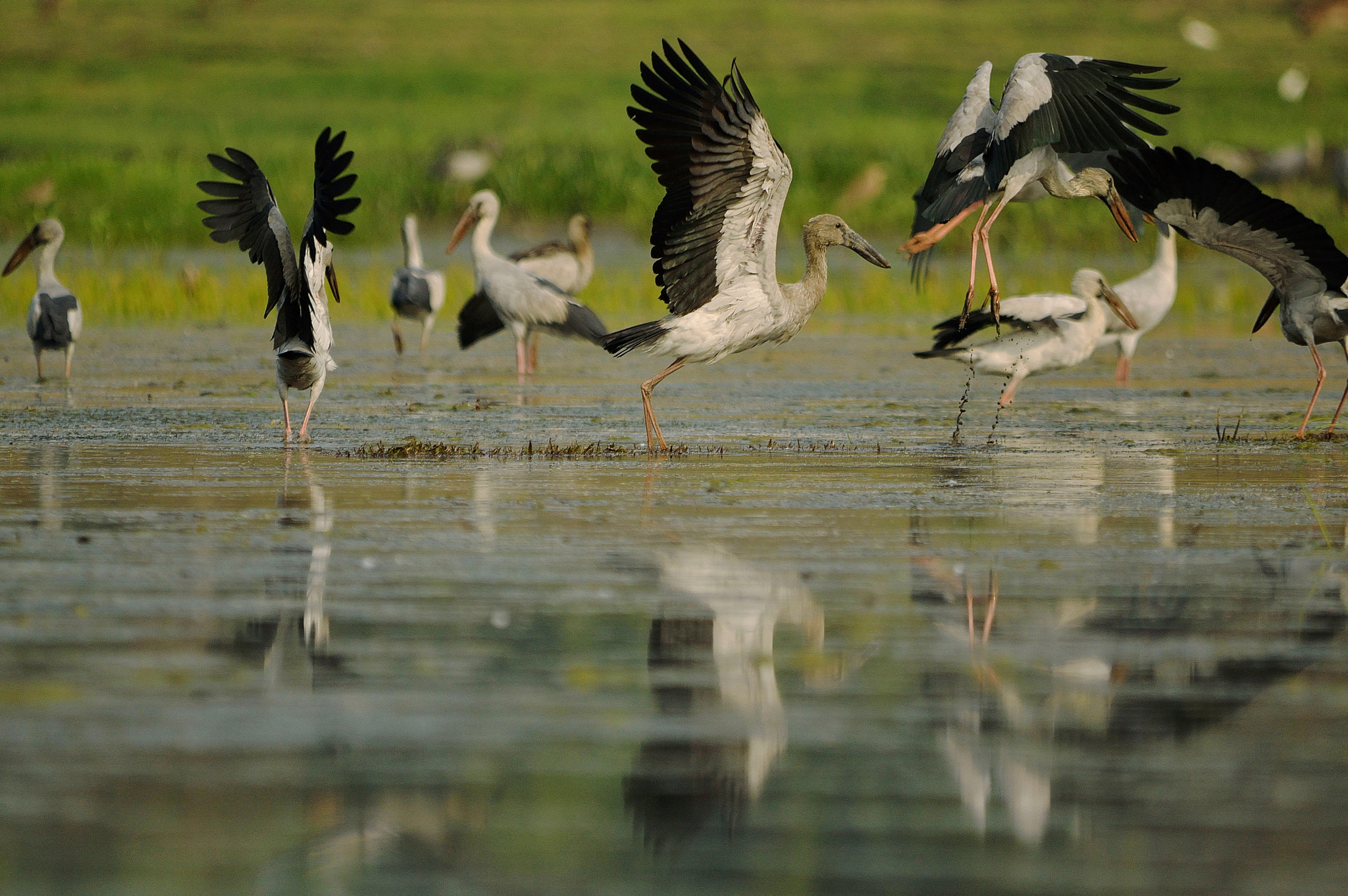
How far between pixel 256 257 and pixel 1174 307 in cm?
1263

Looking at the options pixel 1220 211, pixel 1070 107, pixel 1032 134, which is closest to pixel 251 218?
pixel 1032 134

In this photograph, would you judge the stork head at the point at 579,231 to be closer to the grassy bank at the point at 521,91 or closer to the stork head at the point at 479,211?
the stork head at the point at 479,211

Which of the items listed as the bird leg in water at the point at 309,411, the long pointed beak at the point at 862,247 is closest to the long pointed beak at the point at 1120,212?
the long pointed beak at the point at 862,247

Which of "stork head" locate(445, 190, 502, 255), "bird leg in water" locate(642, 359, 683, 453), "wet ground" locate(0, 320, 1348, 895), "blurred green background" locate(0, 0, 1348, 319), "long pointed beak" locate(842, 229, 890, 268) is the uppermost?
"blurred green background" locate(0, 0, 1348, 319)

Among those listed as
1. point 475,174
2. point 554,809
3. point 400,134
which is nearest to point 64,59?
point 400,134

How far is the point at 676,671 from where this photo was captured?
5.17m

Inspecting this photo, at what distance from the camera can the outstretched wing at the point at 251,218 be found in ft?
34.7

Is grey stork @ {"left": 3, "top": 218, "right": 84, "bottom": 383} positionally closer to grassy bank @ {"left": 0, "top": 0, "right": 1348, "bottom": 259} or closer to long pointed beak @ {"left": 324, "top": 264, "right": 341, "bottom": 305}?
long pointed beak @ {"left": 324, "top": 264, "right": 341, "bottom": 305}

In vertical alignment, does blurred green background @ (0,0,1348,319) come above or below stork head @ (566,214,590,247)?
above

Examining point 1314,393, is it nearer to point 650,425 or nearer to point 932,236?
point 932,236

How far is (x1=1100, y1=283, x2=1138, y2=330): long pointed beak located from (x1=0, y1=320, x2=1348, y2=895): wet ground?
3470mm

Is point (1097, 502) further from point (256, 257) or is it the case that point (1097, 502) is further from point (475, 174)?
point (475, 174)

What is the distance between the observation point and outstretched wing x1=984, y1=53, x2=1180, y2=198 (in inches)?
396

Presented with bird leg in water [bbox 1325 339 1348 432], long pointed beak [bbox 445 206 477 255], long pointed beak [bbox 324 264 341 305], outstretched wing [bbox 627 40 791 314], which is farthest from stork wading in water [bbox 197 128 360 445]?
long pointed beak [bbox 445 206 477 255]
